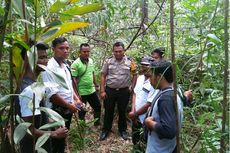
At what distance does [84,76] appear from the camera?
4289 mm

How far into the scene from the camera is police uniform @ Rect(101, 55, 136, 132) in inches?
161

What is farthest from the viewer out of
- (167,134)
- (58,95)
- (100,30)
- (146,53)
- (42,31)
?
(100,30)

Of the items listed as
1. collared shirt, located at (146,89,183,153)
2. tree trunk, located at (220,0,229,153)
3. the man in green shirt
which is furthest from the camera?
the man in green shirt

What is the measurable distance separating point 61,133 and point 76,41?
4576mm

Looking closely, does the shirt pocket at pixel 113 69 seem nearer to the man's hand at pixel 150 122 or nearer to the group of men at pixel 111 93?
the group of men at pixel 111 93

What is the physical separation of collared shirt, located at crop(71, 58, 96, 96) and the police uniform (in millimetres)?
242

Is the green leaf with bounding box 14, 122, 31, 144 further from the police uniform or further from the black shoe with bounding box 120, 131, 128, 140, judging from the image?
the black shoe with bounding box 120, 131, 128, 140

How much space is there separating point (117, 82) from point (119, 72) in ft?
0.49

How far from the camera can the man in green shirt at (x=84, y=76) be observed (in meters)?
4.18

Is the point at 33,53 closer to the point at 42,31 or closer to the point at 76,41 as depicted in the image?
the point at 42,31

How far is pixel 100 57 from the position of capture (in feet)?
19.9

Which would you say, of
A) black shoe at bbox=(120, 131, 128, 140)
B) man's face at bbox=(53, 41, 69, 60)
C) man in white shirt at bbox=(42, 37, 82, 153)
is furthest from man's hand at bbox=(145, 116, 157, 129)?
black shoe at bbox=(120, 131, 128, 140)

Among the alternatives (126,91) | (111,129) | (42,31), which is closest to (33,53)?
(42,31)

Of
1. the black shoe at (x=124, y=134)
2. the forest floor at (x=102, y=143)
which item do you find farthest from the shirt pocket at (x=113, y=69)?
the black shoe at (x=124, y=134)
